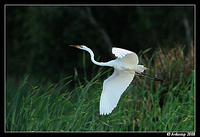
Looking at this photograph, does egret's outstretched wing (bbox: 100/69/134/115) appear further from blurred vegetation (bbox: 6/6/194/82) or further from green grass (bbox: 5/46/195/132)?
blurred vegetation (bbox: 6/6/194/82)

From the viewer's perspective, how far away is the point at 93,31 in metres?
6.64

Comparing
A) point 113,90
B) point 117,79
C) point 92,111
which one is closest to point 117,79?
point 117,79

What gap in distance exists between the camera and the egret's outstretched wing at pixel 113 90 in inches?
110

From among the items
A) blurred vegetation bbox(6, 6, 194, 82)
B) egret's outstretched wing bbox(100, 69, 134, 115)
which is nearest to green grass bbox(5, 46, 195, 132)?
egret's outstretched wing bbox(100, 69, 134, 115)

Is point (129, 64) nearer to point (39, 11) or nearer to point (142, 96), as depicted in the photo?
point (142, 96)

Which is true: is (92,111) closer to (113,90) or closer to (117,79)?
(113,90)

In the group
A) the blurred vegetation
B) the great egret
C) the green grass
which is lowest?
the green grass

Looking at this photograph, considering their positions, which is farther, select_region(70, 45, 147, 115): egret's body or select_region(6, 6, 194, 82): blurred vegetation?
select_region(6, 6, 194, 82): blurred vegetation

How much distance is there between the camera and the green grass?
2779 mm

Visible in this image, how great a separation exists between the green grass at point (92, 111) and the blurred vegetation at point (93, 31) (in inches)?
119

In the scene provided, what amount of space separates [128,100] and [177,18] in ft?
15.1

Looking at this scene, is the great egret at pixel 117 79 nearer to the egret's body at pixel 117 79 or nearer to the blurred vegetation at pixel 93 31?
the egret's body at pixel 117 79

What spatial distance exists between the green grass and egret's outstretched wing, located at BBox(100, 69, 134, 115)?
8 centimetres

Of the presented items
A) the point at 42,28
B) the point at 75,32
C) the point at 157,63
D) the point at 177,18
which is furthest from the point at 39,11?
the point at 157,63
